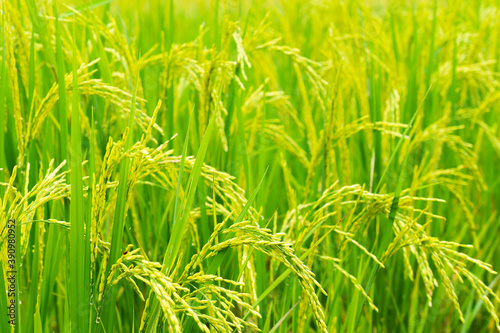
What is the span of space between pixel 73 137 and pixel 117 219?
18 cm

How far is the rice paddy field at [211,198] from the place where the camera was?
90cm

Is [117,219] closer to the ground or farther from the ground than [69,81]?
closer to the ground

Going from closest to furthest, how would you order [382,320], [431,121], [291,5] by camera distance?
1. [382,320]
2. [431,121]
3. [291,5]

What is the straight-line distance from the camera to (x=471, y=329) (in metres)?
1.74

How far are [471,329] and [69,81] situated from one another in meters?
1.52

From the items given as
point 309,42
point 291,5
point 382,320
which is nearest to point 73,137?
point 382,320

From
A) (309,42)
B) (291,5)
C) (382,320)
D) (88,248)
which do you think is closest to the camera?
(88,248)

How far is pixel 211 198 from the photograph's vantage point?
1.36 m

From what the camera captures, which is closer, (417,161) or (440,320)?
(440,320)

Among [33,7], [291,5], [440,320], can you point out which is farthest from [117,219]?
[291,5]

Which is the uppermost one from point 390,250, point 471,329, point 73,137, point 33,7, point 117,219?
point 33,7

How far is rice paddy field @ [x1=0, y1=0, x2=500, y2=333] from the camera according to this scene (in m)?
0.90

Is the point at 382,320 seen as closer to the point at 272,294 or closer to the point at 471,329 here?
the point at 272,294

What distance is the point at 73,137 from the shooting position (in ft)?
3.10
